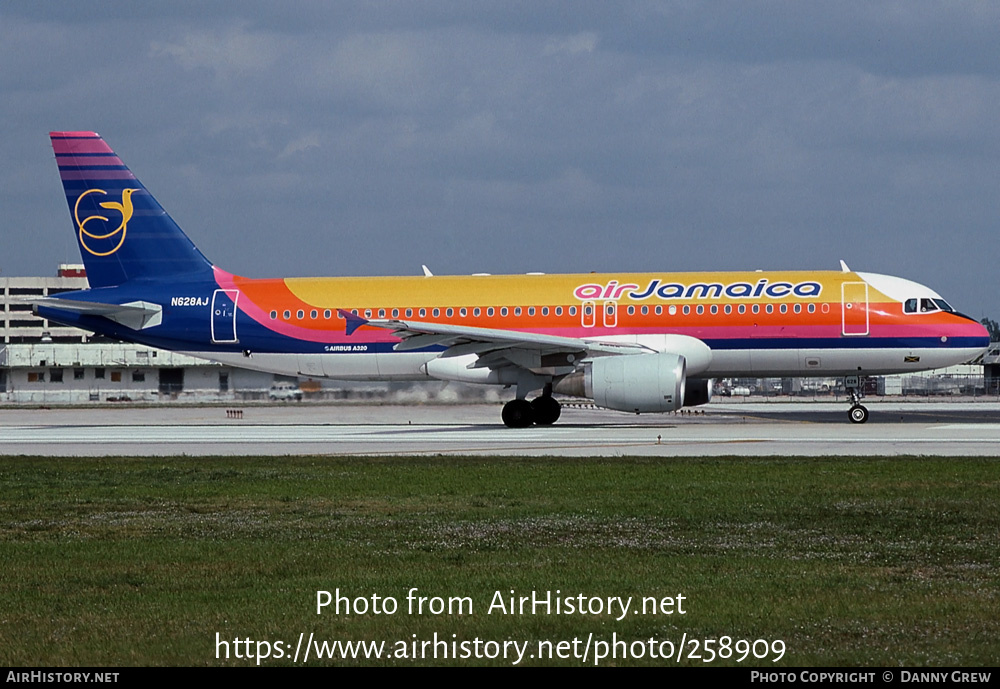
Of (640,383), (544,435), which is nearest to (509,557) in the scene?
(544,435)

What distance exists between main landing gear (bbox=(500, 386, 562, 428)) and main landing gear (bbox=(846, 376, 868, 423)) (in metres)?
8.46

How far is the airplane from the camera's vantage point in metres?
32.4

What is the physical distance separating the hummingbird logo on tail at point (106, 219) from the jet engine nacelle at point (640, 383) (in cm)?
1597

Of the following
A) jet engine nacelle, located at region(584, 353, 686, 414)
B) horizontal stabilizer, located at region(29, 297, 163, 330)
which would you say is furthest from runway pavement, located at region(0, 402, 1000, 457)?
horizontal stabilizer, located at region(29, 297, 163, 330)

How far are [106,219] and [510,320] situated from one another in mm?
13260

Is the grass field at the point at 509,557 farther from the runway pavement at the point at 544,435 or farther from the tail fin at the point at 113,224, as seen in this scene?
the tail fin at the point at 113,224

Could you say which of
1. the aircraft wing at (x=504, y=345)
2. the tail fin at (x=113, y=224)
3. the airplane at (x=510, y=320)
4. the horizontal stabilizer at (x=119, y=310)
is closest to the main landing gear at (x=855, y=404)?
the airplane at (x=510, y=320)

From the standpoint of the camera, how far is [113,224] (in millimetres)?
36938

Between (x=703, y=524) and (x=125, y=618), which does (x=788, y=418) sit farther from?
(x=125, y=618)

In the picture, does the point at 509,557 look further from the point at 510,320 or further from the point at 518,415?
the point at 510,320

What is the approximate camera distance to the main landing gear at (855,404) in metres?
33.8

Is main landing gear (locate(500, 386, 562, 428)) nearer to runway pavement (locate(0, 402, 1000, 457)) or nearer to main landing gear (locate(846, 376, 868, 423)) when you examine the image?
runway pavement (locate(0, 402, 1000, 457))

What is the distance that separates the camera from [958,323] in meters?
32.6

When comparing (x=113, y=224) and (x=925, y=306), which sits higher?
(x=113, y=224)
